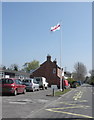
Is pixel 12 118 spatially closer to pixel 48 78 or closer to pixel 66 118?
pixel 66 118

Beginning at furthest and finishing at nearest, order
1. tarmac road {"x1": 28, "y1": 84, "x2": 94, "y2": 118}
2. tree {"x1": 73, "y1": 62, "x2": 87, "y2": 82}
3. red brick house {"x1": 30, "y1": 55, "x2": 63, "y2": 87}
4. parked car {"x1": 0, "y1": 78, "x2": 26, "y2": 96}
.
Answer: tree {"x1": 73, "y1": 62, "x2": 87, "y2": 82}
red brick house {"x1": 30, "y1": 55, "x2": 63, "y2": 87}
parked car {"x1": 0, "y1": 78, "x2": 26, "y2": 96}
tarmac road {"x1": 28, "y1": 84, "x2": 94, "y2": 118}

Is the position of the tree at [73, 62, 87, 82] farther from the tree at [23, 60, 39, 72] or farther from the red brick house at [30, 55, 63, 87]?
the red brick house at [30, 55, 63, 87]

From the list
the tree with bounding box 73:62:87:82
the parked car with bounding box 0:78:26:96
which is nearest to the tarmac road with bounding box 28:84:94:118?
the parked car with bounding box 0:78:26:96

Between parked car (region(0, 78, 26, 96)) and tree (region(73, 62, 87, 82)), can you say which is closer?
parked car (region(0, 78, 26, 96))

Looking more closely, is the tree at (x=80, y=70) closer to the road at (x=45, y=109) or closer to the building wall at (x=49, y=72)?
the building wall at (x=49, y=72)

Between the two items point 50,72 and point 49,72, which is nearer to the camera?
point 50,72

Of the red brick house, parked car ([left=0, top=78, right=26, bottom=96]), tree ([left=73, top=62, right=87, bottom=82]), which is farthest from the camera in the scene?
tree ([left=73, top=62, right=87, bottom=82])

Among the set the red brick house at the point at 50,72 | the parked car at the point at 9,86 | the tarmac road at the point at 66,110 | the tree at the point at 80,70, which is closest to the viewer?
the tarmac road at the point at 66,110

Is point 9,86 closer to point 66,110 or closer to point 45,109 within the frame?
point 45,109

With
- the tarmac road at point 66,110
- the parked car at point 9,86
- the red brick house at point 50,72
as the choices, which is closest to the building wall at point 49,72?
the red brick house at point 50,72

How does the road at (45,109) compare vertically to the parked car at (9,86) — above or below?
below

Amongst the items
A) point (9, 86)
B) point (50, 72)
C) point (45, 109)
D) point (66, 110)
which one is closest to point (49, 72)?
point (50, 72)

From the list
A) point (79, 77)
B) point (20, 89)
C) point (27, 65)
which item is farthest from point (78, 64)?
point (20, 89)

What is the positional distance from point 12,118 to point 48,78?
194 feet
